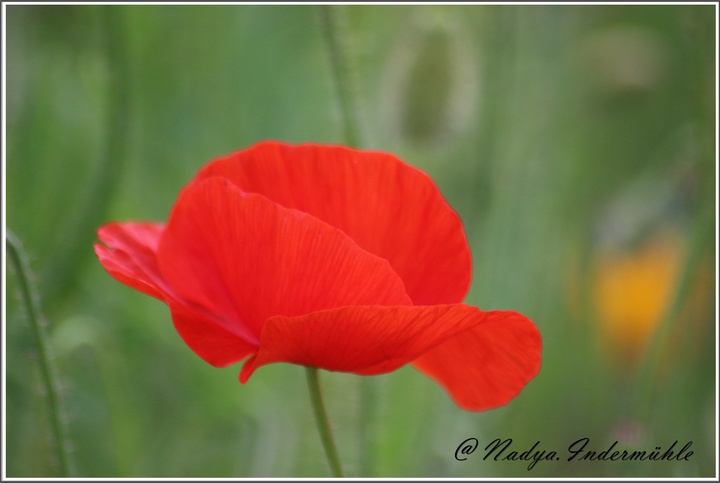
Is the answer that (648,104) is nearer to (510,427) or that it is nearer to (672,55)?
(672,55)

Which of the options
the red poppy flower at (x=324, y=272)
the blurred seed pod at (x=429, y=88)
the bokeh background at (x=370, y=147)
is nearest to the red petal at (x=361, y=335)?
the red poppy flower at (x=324, y=272)

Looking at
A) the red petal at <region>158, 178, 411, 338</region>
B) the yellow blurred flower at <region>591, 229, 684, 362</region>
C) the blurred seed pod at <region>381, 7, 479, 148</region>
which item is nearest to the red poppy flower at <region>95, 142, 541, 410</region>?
the red petal at <region>158, 178, 411, 338</region>

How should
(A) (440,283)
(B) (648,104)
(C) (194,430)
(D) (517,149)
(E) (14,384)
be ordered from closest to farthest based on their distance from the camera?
(A) (440,283), (E) (14,384), (C) (194,430), (D) (517,149), (B) (648,104)

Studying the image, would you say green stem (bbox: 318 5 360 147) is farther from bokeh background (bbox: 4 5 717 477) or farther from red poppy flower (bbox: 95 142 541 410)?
red poppy flower (bbox: 95 142 541 410)

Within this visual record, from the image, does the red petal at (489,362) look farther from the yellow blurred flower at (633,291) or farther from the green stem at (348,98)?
the yellow blurred flower at (633,291)

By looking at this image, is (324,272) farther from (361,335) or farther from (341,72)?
(341,72)

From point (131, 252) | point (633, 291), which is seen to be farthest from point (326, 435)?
point (633, 291)

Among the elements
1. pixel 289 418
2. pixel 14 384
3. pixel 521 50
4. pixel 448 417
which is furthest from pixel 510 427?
pixel 14 384
